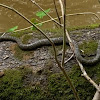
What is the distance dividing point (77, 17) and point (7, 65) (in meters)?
4.64

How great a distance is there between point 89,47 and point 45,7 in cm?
471

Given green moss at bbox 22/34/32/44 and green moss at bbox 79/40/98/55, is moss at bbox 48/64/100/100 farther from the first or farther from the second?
green moss at bbox 22/34/32/44

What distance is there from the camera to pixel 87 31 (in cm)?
490

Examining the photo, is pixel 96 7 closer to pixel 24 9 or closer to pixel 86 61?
pixel 24 9

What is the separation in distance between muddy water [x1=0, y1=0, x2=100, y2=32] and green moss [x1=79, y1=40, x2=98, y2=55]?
138 inches

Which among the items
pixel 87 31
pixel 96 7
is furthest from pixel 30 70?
pixel 96 7

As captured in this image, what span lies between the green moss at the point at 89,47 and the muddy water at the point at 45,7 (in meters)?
3.50

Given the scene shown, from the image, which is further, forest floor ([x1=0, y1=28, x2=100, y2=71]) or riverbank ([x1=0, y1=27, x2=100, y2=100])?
forest floor ([x1=0, y1=28, x2=100, y2=71])

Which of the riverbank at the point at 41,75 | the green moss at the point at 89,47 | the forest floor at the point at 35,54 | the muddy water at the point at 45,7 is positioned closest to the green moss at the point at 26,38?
the forest floor at the point at 35,54

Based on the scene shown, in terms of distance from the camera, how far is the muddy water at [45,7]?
7.98 m

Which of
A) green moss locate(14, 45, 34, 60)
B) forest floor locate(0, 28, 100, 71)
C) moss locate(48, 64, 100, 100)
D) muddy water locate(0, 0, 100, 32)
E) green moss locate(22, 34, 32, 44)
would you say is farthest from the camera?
muddy water locate(0, 0, 100, 32)

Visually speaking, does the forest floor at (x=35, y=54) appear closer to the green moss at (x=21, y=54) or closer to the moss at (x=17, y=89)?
the green moss at (x=21, y=54)

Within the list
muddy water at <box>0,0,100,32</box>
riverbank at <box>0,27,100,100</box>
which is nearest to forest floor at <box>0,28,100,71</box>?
riverbank at <box>0,27,100,100</box>

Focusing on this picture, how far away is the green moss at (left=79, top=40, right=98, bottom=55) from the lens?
422 cm
